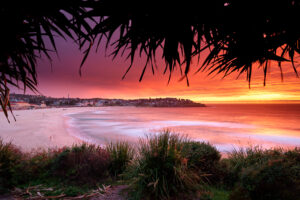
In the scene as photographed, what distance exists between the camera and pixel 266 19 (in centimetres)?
147

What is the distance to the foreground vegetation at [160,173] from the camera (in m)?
2.79

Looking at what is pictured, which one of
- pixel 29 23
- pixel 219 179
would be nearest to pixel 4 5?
pixel 29 23

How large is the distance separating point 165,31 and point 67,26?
0.73m

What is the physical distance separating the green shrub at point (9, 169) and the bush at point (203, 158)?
14.1ft

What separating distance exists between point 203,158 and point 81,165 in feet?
10.5

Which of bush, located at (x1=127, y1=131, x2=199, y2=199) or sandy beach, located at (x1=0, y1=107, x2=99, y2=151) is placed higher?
bush, located at (x1=127, y1=131, x2=199, y2=199)

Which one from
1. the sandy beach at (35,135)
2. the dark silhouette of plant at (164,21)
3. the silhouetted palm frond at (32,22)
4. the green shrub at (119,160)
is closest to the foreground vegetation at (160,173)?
the green shrub at (119,160)

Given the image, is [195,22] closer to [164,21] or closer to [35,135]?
[164,21]

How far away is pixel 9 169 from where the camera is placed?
4.85 meters

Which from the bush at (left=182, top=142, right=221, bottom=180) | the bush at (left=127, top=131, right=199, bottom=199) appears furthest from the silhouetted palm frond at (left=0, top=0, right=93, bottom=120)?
the bush at (left=182, top=142, right=221, bottom=180)

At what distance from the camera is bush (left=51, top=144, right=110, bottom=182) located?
15.9 feet

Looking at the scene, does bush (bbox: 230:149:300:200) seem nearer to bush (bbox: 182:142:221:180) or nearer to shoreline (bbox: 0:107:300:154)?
bush (bbox: 182:142:221:180)

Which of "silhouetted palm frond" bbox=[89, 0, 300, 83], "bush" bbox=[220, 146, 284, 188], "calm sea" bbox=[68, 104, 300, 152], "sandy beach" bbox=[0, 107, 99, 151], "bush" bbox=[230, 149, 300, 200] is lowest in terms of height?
"calm sea" bbox=[68, 104, 300, 152]

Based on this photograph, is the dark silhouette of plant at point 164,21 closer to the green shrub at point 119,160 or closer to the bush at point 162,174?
the bush at point 162,174
